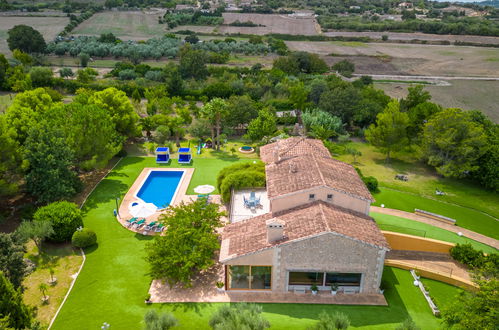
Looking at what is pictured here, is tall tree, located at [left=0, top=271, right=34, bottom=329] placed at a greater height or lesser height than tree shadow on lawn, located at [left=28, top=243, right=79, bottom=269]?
greater

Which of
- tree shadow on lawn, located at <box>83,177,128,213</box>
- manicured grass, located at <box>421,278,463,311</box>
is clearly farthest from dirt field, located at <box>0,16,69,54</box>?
manicured grass, located at <box>421,278,463,311</box>

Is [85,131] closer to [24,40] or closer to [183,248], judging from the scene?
[183,248]

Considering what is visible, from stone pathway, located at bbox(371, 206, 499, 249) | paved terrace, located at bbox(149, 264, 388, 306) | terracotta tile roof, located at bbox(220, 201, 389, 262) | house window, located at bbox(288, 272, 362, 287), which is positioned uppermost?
terracotta tile roof, located at bbox(220, 201, 389, 262)

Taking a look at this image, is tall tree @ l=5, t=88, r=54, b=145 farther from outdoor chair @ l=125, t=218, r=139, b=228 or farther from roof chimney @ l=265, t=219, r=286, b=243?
roof chimney @ l=265, t=219, r=286, b=243

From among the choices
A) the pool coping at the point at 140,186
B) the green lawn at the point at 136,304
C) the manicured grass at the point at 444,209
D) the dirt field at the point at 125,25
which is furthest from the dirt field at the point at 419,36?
the green lawn at the point at 136,304

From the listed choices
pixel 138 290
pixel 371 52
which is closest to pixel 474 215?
pixel 138 290

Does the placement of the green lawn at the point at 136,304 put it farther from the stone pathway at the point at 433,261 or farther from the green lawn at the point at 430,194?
the green lawn at the point at 430,194
